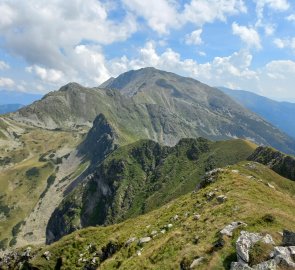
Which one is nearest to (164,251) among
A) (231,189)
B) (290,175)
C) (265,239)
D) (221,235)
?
(221,235)

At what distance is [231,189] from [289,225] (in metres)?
22.8

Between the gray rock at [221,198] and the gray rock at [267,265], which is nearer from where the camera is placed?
the gray rock at [267,265]

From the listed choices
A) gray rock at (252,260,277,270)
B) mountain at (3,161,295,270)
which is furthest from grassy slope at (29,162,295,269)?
gray rock at (252,260,277,270)

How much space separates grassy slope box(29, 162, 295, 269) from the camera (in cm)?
4034

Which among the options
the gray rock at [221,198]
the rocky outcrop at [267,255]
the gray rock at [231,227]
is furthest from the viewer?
the gray rock at [221,198]

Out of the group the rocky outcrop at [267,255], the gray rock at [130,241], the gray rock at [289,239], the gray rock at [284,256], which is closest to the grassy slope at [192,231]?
the gray rock at [130,241]

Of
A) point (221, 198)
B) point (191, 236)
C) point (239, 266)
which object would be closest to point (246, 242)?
point (239, 266)

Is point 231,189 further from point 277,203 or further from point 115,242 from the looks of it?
point 115,242

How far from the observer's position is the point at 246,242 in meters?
34.1

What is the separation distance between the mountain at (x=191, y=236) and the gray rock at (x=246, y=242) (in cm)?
24

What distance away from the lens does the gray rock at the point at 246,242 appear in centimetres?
3291

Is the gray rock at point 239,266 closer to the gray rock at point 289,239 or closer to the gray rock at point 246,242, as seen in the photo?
the gray rock at point 246,242

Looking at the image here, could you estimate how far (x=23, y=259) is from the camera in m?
83.9

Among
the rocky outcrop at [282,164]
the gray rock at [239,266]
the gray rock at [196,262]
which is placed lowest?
the rocky outcrop at [282,164]
